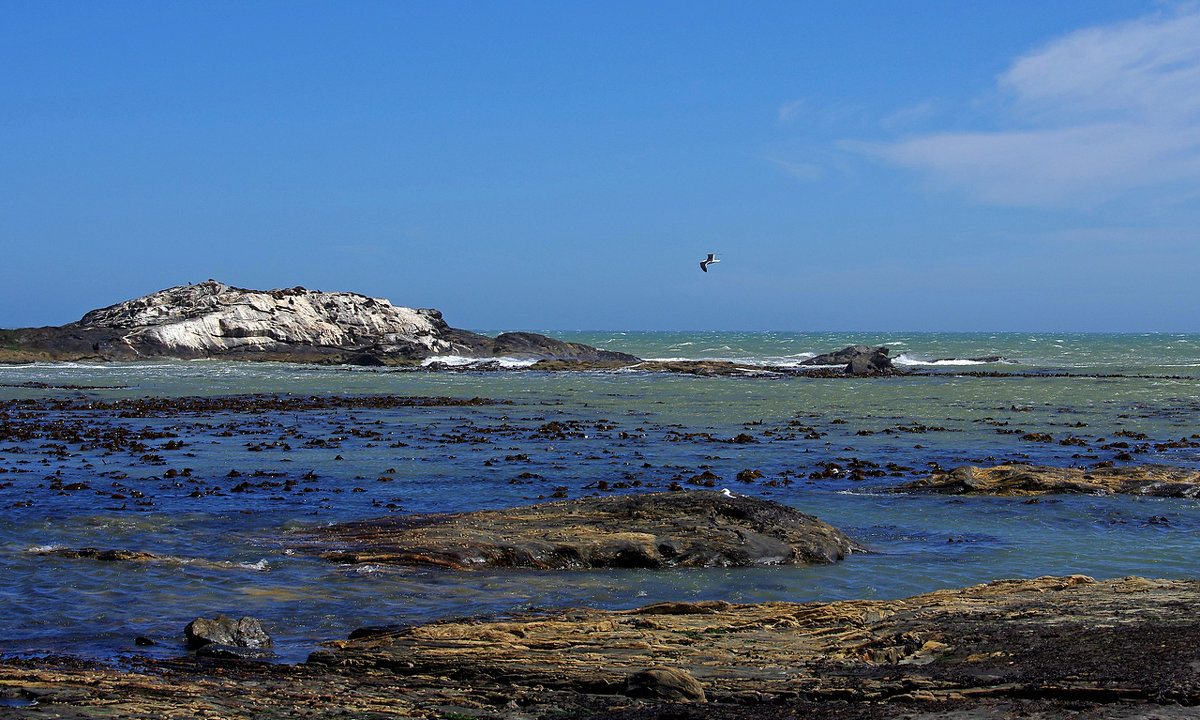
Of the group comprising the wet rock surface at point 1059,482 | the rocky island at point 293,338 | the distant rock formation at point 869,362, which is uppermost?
the rocky island at point 293,338

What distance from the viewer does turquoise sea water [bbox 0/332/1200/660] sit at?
987cm

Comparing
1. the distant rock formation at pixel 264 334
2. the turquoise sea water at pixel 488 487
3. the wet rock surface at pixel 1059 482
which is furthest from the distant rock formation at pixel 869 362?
the wet rock surface at pixel 1059 482

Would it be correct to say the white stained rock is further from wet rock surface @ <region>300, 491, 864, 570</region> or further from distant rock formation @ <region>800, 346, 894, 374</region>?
wet rock surface @ <region>300, 491, 864, 570</region>

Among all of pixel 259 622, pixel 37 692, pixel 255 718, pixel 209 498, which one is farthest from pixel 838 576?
pixel 209 498

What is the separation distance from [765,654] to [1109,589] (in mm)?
3835

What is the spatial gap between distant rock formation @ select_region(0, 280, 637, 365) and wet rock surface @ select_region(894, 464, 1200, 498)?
5731cm

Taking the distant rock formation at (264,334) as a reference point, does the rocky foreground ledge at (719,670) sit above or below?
below

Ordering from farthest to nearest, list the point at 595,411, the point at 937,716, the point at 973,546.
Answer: the point at 595,411, the point at 973,546, the point at 937,716

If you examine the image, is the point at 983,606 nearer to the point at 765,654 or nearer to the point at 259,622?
the point at 765,654

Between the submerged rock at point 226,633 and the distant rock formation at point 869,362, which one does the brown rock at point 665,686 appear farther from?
the distant rock formation at point 869,362

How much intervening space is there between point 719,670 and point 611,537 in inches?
197

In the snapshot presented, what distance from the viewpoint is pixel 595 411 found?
3547 cm

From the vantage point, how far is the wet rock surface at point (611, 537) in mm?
11320

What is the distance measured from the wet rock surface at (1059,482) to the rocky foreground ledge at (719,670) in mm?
8074
